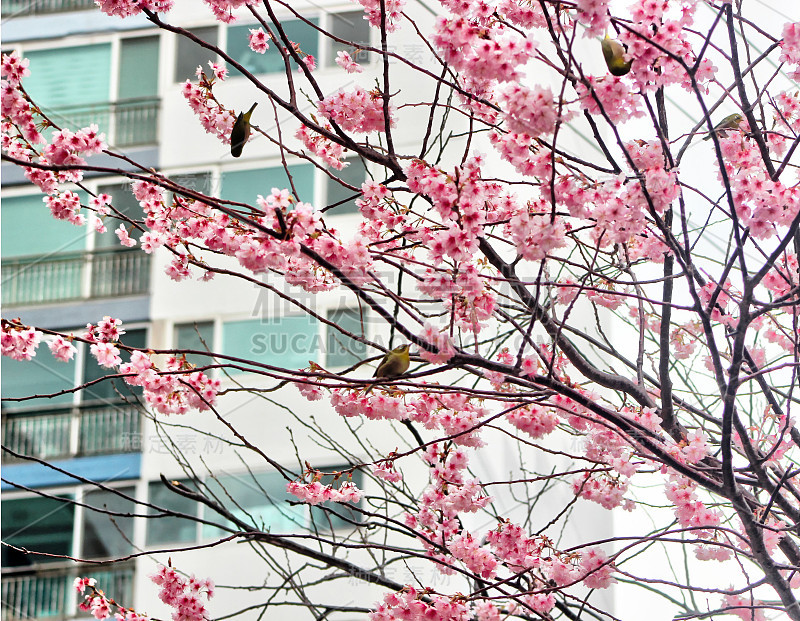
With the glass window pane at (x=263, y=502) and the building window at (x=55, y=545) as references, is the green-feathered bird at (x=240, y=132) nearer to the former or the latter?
the glass window pane at (x=263, y=502)

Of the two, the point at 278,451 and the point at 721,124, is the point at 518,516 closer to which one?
the point at 278,451

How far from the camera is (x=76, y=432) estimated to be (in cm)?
374

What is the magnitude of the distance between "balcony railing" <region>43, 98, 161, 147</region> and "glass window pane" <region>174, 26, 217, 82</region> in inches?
7.5

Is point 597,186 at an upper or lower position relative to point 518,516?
upper

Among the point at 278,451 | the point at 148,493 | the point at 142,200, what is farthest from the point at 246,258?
the point at 148,493

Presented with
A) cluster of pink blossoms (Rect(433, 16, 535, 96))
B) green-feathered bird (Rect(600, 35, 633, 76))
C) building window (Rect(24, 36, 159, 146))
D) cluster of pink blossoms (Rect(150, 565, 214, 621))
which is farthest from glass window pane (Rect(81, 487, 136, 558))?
green-feathered bird (Rect(600, 35, 633, 76))

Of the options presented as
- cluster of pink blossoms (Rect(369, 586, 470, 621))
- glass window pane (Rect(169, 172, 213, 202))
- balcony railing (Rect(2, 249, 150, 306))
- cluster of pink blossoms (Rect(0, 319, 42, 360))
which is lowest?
cluster of pink blossoms (Rect(369, 586, 470, 621))

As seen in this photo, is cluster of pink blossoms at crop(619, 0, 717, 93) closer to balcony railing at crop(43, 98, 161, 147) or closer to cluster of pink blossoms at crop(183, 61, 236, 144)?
cluster of pink blossoms at crop(183, 61, 236, 144)

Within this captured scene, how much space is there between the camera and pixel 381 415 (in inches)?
66.9

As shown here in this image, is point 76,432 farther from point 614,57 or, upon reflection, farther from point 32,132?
point 614,57

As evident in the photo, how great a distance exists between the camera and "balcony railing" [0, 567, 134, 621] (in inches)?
138

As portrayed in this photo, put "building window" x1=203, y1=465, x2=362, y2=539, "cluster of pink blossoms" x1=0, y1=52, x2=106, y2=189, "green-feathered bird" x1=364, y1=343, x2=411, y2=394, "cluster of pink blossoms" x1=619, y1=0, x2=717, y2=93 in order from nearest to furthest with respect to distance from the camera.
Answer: "green-feathered bird" x1=364, y1=343, x2=411, y2=394, "cluster of pink blossoms" x1=619, y1=0, x2=717, y2=93, "cluster of pink blossoms" x1=0, y1=52, x2=106, y2=189, "building window" x1=203, y1=465, x2=362, y2=539

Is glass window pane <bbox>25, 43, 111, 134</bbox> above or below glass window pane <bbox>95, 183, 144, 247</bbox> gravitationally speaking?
above

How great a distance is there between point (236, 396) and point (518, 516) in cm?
125
